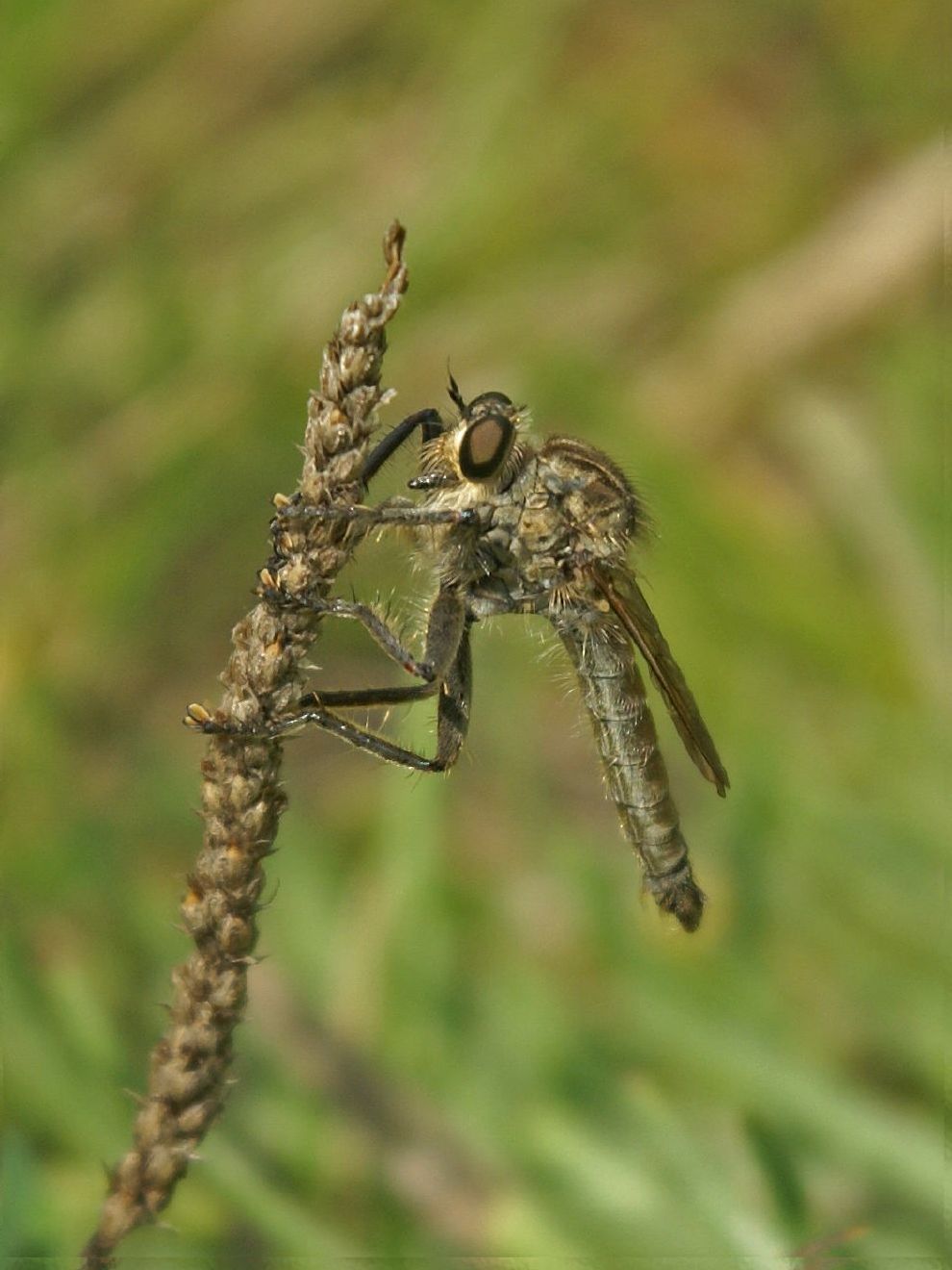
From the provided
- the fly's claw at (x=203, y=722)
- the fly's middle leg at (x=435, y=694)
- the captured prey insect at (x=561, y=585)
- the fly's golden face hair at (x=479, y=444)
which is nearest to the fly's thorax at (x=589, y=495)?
the captured prey insect at (x=561, y=585)

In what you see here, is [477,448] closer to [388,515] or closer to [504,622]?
[388,515]

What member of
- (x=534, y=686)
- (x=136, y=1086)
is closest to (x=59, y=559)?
(x=534, y=686)

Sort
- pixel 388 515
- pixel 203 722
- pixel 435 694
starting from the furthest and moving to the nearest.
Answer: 1. pixel 435 694
2. pixel 388 515
3. pixel 203 722

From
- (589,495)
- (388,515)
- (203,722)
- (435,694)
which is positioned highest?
(589,495)

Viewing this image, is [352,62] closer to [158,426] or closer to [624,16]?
[624,16]

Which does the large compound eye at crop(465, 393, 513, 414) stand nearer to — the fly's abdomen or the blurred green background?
the blurred green background

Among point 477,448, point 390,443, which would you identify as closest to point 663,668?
point 477,448

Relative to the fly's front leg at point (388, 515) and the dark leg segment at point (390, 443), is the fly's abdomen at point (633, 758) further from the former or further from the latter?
the dark leg segment at point (390, 443)

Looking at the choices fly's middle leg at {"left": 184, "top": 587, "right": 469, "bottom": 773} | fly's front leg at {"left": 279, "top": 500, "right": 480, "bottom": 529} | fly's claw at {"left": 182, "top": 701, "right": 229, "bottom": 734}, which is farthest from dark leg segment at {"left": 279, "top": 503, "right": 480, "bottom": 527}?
fly's claw at {"left": 182, "top": 701, "right": 229, "bottom": 734}
